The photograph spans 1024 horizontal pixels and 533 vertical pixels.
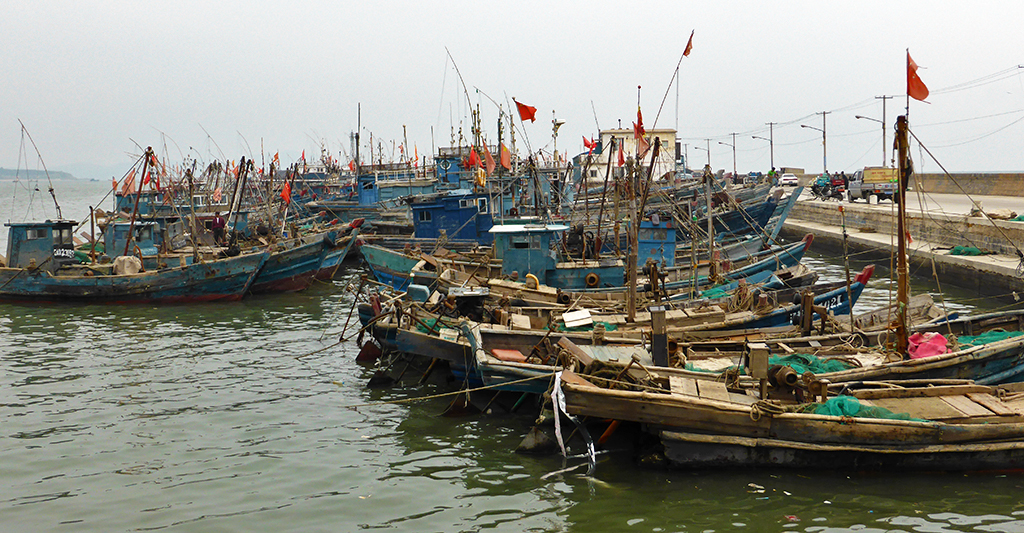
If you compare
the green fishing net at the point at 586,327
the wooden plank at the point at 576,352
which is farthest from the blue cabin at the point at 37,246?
the wooden plank at the point at 576,352

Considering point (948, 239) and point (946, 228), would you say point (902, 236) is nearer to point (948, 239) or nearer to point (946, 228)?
point (946, 228)

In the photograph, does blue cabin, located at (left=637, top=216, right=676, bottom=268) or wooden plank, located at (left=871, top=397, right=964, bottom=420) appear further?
blue cabin, located at (left=637, top=216, right=676, bottom=268)

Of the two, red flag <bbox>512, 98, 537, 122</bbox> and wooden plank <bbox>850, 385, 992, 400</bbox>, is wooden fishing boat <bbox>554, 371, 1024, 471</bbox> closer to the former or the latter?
wooden plank <bbox>850, 385, 992, 400</bbox>

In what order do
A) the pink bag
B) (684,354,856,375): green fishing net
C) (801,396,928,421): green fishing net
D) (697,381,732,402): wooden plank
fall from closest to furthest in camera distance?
(801,396,928,421): green fishing net
(697,381,732,402): wooden plank
(684,354,856,375): green fishing net
the pink bag

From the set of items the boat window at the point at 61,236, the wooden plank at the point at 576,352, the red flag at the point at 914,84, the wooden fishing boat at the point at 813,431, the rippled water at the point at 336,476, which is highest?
the red flag at the point at 914,84

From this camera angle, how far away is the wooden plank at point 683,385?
9.75 m

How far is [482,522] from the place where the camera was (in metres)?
8.80

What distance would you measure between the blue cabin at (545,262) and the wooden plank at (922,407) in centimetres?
965

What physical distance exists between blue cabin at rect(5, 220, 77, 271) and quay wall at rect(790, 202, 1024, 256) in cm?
2417

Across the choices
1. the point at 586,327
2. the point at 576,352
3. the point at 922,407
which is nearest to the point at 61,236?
the point at 586,327

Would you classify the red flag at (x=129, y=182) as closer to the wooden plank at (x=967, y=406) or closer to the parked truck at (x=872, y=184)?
the wooden plank at (x=967, y=406)

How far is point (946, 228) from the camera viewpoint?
87.8 feet

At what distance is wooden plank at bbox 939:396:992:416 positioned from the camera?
9328mm

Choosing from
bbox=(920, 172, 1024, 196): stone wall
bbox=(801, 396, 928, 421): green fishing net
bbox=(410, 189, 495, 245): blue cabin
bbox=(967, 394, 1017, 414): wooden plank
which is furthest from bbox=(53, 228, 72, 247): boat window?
bbox=(920, 172, 1024, 196): stone wall
